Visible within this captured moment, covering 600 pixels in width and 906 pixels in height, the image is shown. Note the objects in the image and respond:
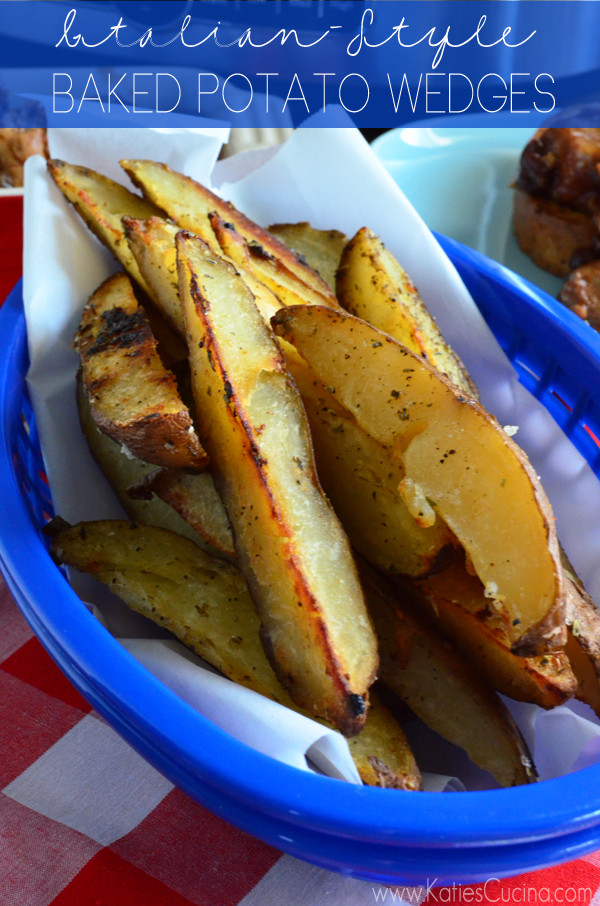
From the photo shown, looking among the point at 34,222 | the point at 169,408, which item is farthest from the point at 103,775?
the point at 34,222

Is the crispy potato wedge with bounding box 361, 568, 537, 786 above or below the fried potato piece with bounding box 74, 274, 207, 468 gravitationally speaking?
below

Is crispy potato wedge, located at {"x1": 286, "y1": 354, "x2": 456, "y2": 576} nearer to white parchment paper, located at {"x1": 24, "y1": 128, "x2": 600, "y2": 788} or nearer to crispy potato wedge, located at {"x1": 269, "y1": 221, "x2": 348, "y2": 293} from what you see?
white parchment paper, located at {"x1": 24, "y1": 128, "x2": 600, "y2": 788}

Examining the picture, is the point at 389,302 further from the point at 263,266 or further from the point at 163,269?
the point at 163,269

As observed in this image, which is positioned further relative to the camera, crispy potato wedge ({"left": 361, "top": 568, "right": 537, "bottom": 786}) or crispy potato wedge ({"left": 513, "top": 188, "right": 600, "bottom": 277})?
crispy potato wedge ({"left": 513, "top": 188, "right": 600, "bottom": 277})

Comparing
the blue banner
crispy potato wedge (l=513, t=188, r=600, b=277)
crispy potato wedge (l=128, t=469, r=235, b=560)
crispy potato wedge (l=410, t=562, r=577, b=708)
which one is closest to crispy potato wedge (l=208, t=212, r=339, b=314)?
crispy potato wedge (l=128, t=469, r=235, b=560)

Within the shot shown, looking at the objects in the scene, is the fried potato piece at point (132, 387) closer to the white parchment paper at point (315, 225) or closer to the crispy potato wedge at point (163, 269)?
the crispy potato wedge at point (163, 269)

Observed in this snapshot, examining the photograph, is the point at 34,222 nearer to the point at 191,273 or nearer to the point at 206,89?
the point at 191,273

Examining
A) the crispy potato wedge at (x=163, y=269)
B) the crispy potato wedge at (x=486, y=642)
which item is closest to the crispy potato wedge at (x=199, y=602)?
the crispy potato wedge at (x=486, y=642)

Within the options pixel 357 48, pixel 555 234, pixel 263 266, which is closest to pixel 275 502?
pixel 263 266
